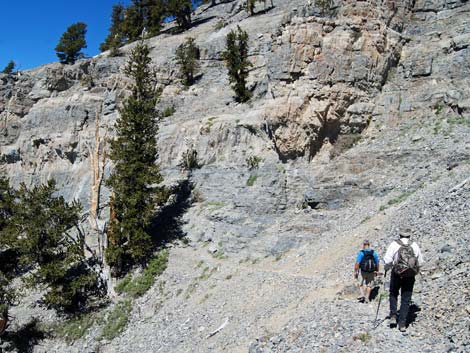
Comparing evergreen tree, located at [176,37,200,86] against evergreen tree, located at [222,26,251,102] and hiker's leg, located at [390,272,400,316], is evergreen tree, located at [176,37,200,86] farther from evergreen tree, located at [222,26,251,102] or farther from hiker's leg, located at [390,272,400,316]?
hiker's leg, located at [390,272,400,316]

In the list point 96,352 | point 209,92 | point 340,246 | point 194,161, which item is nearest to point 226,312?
point 340,246

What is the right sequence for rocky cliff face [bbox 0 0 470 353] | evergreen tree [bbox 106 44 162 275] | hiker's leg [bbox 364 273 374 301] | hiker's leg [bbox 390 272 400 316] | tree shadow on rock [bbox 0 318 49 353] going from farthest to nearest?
evergreen tree [bbox 106 44 162 275] → tree shadow on rock [bbox 0 318 49 353] → rocky cliff face [bbox 0 0 470 353] → hiker's leg [bbox 364 273 374 301] → hiker's leg [bbox 390 272 400 316]

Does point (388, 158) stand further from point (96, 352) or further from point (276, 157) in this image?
point (96, 352)

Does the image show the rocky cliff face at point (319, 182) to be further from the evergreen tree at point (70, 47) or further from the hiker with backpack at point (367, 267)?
the evergreen tree at point (70, 47)

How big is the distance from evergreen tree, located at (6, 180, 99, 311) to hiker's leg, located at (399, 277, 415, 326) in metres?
16.8

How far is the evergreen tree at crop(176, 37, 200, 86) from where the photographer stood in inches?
1395

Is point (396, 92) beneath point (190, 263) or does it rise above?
above

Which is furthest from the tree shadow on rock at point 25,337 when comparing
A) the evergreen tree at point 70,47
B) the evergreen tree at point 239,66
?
the evergreen tree at point 70,47

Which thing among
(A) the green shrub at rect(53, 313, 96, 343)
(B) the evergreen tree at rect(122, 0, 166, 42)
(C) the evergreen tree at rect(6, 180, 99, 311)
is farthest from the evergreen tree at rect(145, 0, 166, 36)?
(A) the green shrub at rect(53, 313, 96, 343)

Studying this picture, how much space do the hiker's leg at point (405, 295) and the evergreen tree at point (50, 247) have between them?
55.1 feet

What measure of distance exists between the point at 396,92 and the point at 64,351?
69.4 ft

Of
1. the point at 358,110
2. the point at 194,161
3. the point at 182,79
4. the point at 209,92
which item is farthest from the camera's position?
the point at 182,79

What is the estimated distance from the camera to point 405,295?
8867 mm

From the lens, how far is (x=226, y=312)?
644 inches
